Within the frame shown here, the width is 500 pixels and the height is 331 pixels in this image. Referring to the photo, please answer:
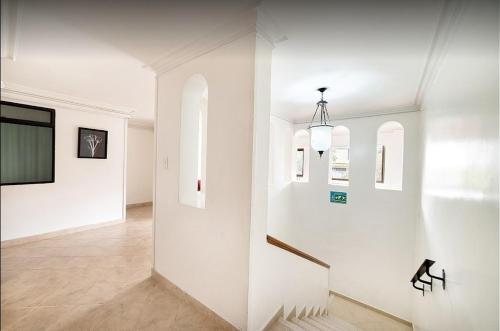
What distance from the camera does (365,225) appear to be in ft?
13.4

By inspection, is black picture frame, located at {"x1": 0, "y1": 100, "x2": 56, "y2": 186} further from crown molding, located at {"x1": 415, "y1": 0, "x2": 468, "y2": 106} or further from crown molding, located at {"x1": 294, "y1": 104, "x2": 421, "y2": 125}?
crown molding, located at {"x1": 294, "y1": 104, "x2": 421, "y2": 125}

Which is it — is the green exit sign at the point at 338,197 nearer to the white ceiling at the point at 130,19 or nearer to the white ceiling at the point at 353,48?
the white ceiling at the point at 353,48

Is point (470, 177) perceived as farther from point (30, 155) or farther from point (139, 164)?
point (139, 164)

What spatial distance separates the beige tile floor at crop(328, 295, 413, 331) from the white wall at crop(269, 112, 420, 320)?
153mm

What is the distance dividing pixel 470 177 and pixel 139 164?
6.92m

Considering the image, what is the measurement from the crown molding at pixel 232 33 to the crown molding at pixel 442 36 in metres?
1.07

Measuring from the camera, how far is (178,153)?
2.09 metres

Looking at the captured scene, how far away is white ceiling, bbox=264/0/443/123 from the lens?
141 cm

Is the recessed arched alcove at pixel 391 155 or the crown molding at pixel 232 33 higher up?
the crown molding at pixel 232 33

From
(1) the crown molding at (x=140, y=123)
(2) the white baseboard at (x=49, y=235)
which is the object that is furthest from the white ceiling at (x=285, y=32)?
(1) the crown molding at (x=140, y=123)

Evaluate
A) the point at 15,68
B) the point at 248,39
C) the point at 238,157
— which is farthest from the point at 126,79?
the point at 238,157

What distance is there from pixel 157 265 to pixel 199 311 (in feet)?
2.50

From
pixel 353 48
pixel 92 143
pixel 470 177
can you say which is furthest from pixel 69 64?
pixel 470 177

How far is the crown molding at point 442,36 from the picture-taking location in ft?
4.38
